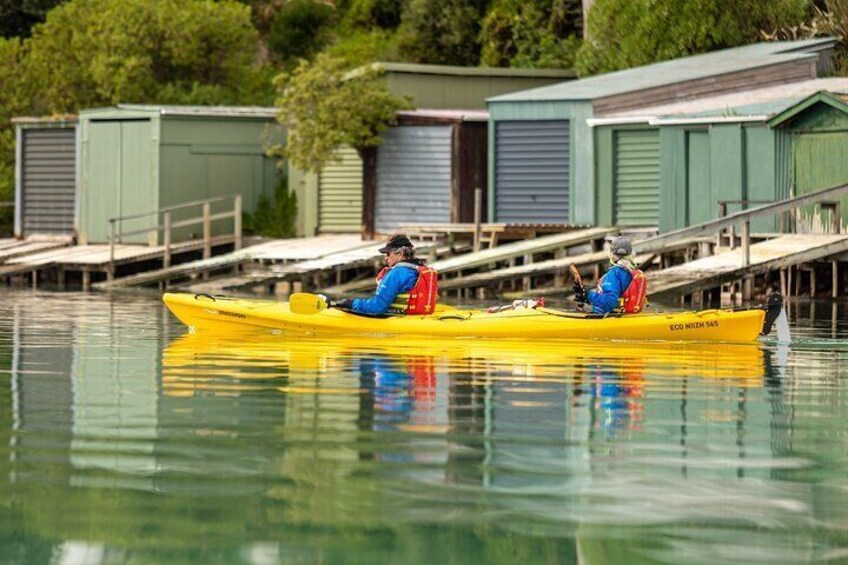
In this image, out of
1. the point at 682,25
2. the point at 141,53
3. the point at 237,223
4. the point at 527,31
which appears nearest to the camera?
the point at 237,223

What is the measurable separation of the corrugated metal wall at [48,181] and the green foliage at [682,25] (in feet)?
39.9

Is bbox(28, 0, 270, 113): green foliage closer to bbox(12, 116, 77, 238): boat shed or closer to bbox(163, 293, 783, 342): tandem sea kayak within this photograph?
bbox(12, 116, 77, 238): boat shed

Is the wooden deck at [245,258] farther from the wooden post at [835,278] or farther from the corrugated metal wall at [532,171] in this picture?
the wooden post at [835,278]

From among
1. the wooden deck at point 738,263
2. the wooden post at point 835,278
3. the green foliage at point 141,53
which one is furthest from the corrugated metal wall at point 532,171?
the green foliage at point 141,53

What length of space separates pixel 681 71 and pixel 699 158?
13.6 feet

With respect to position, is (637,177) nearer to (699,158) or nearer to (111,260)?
(699,158)

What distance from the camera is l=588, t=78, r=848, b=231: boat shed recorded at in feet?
113

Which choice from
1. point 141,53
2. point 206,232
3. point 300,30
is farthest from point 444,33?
point 206,232

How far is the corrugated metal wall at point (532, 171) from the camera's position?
38.9m

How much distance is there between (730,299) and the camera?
3247 centimetres

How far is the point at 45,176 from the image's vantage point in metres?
46.5

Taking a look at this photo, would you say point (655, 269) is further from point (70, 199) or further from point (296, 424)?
Answer: point (296, 424)

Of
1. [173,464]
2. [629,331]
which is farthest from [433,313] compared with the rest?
[173,464]

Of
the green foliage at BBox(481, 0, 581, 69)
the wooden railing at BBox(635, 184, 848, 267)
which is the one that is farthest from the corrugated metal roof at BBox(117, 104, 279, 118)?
the wooden railing at BBox(635, 184, 848, 267)
